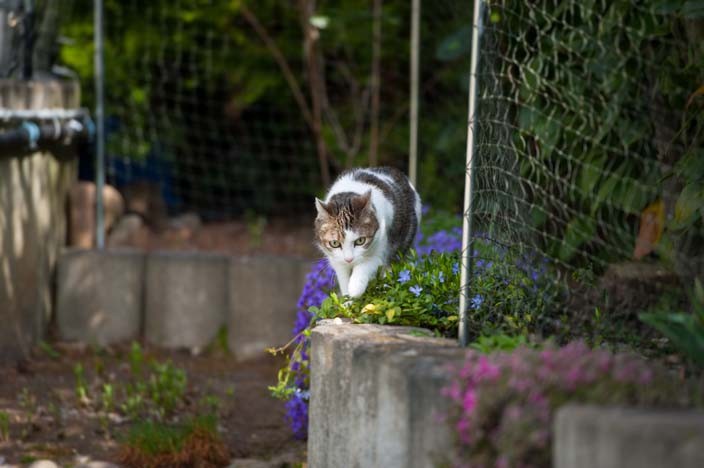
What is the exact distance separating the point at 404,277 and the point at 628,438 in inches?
69.6

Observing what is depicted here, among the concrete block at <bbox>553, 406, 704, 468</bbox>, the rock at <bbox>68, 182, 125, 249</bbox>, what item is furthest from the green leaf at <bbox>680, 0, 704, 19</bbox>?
the rock at <bbox>68, 182, 125, 249</bbox>

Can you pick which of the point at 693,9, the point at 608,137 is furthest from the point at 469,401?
the point at 608,137

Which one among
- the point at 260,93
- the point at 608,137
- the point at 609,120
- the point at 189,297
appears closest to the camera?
the point at 609,120

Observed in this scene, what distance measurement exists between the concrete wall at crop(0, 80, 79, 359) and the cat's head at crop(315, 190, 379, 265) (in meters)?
2.24

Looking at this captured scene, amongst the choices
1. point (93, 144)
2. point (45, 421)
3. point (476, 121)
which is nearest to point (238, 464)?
point (45, 421)

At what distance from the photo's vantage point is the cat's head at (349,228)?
4082 millimetres

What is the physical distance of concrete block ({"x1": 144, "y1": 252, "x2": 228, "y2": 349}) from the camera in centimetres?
661

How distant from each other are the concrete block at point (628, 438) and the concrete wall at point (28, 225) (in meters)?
4.04

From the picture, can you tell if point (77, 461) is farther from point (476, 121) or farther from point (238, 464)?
point (476, 121)

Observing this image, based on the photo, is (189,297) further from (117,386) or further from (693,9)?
(693,9)

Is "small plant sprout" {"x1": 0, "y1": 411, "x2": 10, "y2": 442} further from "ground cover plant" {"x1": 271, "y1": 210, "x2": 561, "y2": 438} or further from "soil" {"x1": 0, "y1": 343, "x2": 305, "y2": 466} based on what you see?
"ground cover plant" {"x1": 271, "y1": 210, "x2": 561, "y2": 438}

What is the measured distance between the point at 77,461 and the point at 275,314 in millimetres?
2191

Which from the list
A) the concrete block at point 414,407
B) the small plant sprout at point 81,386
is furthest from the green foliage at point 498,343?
the small plant sprout at point 81,386

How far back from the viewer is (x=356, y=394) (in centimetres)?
323
